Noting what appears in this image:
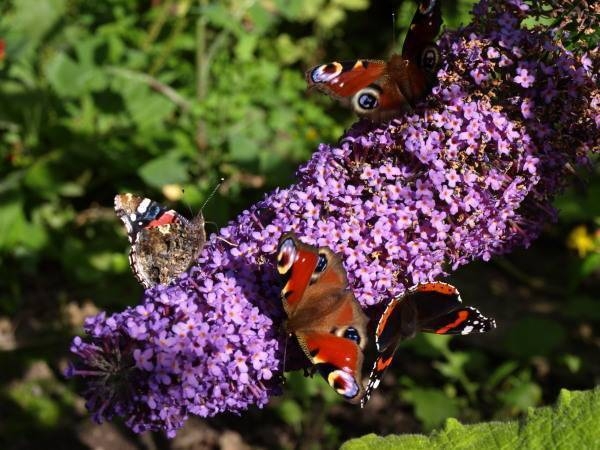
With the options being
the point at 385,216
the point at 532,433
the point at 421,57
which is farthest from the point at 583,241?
the point at 532,433

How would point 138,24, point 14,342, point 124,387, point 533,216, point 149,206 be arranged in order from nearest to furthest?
point 124,387, point 533,216, point 149,206, point 14,342, point 138,24

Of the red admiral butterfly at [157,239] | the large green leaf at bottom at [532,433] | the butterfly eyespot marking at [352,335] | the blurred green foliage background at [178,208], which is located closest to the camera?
the large green leaf at bottom at [532,433]

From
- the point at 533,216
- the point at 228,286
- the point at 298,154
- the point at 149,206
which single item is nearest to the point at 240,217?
the point at 228,286

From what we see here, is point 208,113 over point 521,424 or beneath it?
beneath

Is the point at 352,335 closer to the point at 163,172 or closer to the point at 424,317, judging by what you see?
the point at 424,317

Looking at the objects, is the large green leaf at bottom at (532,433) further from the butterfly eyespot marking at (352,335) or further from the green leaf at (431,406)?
the green leaf at (431,406)

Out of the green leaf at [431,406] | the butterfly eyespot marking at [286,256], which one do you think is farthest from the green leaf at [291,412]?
the butterfly eyespot marking at [286,256]

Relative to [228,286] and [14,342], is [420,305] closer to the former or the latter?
[228,286]
